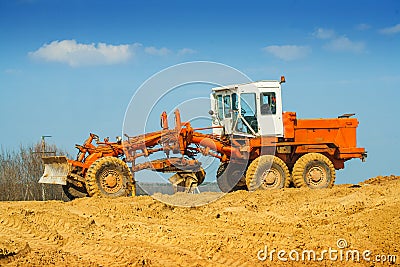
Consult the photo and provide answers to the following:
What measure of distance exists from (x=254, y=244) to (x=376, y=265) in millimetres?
1948

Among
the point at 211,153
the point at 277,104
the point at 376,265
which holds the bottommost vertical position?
the point at 376,265

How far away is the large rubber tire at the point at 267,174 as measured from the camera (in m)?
17.1

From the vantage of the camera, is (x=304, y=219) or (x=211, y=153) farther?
(x=211, y=153)

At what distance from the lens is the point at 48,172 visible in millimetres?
17047

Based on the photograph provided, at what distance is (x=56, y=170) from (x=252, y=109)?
565cm

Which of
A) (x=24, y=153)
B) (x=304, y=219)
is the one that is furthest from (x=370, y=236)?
(x=24, y=153)

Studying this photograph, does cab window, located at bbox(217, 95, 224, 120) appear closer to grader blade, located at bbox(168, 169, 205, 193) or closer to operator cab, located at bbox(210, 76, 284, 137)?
operator cab, located at bbox(210, 76, 284, 137)

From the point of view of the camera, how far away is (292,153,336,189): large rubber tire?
17734 millimetres

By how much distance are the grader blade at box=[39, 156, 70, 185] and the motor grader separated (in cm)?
3

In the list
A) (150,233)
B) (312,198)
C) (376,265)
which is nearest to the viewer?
(376,265)

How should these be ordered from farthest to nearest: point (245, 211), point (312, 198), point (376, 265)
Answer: point (312, 198)
point (245, 211)
point (376, 265)

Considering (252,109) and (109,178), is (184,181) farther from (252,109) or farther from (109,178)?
(252,109)

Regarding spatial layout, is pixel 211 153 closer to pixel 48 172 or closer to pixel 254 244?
pixel 48 172

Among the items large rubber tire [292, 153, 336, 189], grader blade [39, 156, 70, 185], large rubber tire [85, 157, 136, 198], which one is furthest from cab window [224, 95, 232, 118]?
grader blade [39, 156, 70, 185]
